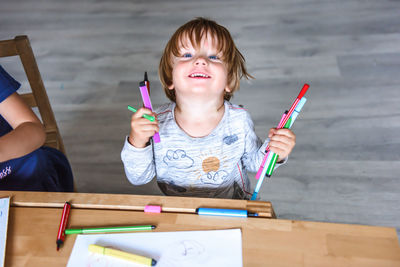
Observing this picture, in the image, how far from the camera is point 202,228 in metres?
0.64

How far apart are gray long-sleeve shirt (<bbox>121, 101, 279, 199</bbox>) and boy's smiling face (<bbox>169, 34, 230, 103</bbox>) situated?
110 mm

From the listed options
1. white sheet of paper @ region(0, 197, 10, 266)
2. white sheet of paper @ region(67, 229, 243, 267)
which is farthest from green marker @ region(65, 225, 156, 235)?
white sheet of paper @ region(0, 197, 10, 266)

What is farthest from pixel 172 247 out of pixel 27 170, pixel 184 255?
pixel 27 170

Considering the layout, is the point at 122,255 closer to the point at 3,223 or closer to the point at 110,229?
the point at 110,229

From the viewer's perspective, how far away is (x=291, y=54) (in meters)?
2.10

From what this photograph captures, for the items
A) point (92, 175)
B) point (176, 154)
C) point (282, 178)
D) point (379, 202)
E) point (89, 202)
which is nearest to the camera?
point (89, 202)

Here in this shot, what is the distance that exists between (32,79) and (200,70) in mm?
547

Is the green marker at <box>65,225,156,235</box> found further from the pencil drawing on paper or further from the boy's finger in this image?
the boy's finger

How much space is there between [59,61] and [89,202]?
179cm

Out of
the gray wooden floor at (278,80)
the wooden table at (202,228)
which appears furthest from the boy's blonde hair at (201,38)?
the gray wooden floor at (278,80)

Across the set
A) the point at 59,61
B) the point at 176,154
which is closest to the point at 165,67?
the point at 176,154

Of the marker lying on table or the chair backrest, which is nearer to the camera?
the marker lying on table

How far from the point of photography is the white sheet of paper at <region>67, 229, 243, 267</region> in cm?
59

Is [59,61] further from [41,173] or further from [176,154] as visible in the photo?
[176,154]
